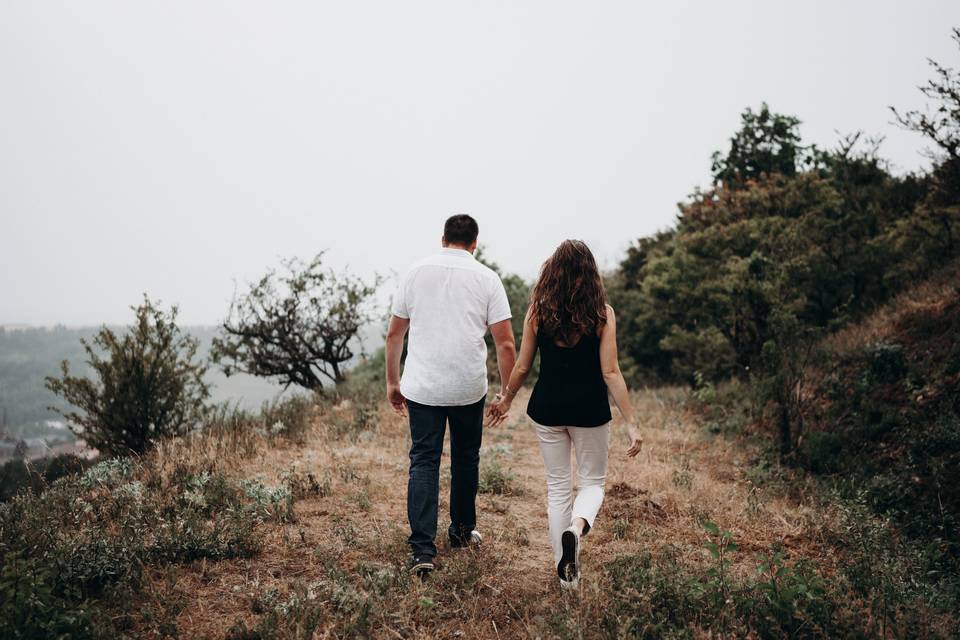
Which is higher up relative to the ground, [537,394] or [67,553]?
[537,394]

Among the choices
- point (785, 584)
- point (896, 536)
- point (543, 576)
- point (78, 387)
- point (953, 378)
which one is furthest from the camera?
point (78, 387)

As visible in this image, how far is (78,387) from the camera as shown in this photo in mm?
8406

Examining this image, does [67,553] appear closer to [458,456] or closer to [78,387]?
[458,456]

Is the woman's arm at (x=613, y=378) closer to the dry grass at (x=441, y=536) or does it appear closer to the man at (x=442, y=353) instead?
the man at (x=442, y=353)

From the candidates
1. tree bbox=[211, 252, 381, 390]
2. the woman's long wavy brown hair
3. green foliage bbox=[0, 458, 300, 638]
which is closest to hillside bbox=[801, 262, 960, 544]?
the woman's long wavy brown hair

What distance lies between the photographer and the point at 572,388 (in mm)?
3650

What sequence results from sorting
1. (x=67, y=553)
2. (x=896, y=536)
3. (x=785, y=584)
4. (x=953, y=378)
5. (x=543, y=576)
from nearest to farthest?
(x=785, y=584) < (x=67, y=553) < (x=543, y=576) < (x=896, y=536) < (x=953, y=378)

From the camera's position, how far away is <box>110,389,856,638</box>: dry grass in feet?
11.0

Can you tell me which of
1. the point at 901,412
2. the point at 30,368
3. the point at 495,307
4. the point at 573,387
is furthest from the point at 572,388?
the point at 30,368

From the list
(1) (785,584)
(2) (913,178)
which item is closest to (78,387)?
(1) (785,584)

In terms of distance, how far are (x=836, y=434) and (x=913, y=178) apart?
41.9 ft

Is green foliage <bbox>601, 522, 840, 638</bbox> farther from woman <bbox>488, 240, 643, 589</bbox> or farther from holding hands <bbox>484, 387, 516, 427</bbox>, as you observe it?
holding hands <bbox>484, 387, 516, 427</bbox>

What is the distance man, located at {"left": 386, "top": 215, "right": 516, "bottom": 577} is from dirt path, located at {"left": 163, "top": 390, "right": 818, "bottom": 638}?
518 millimetres

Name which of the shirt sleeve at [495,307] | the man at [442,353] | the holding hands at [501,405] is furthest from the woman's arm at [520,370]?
the shirt sleeve at [495,307]
